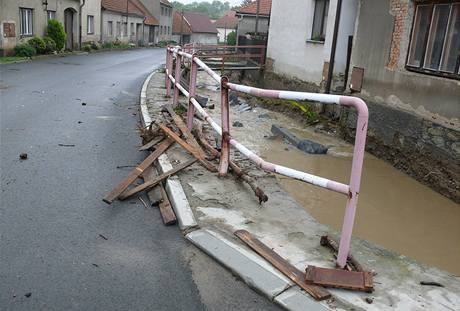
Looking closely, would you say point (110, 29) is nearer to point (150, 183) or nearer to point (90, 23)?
point (90, 23)

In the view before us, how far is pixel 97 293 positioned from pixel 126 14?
158 feet

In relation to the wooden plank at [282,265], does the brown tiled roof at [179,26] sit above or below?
above

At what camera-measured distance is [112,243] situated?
4.16 m

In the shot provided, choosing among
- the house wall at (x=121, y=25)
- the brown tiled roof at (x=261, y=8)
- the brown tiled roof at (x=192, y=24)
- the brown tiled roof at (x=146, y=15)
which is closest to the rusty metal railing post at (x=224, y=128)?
the brown tiled roof at (x=261, y=8)

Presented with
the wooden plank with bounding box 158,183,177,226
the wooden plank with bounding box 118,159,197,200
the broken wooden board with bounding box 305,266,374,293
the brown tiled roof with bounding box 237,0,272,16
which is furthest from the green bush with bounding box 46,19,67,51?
the broken wooden board with bounding box 305,266,374,293

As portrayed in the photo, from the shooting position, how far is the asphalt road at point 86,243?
132 inches

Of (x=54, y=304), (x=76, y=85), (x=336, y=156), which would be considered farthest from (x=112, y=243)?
(x=76, y=85)

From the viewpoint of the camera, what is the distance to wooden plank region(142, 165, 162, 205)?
16.7ft

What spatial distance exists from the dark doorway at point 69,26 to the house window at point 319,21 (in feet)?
75.2

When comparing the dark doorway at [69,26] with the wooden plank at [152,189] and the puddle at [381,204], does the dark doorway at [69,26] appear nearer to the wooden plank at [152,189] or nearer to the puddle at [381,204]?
the puddle at [381,204]

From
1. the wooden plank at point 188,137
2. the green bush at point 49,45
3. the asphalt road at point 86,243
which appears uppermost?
the green bush at point 49,45

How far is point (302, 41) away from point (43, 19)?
19.7 metres

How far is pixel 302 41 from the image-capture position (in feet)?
49.6

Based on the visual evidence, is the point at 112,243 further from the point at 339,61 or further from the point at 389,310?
the point at 339,61
